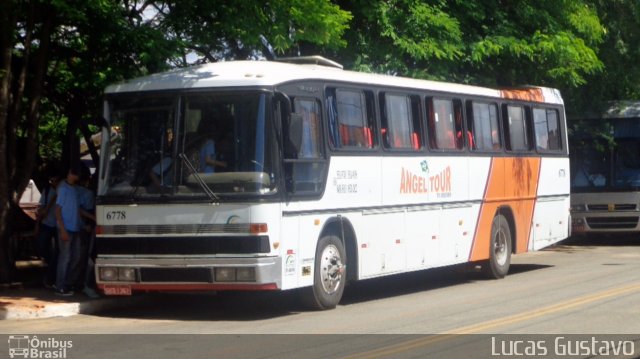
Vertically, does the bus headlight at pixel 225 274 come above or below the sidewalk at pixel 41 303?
above

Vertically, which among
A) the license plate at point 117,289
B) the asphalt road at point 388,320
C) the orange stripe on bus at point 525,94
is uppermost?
the orange stripe on bus at point 525,94

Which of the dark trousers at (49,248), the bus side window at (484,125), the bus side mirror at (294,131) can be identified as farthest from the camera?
the bus side window at (484,125)

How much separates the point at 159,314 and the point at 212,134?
2643 mm

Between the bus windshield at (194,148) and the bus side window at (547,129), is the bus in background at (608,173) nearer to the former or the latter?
the bus side window at (547,129)

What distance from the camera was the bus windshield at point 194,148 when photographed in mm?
13844

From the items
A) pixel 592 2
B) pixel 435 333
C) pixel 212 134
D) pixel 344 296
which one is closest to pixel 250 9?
pixel 212 134

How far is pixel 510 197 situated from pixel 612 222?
25.6 ft

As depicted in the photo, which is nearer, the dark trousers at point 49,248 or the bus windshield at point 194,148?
the bus windshield at point 194,148

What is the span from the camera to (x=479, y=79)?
77.5 ft

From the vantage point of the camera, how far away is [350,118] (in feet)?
51.9

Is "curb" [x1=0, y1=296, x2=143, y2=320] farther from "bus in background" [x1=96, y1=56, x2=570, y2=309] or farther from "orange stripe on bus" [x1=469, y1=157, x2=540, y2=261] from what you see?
"orange stripe on bus" [x1=469, y1=157, x2=540, y2=261]

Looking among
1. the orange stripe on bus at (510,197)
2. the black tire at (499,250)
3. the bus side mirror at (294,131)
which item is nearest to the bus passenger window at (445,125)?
the orange stripe on bus at (510,197)
